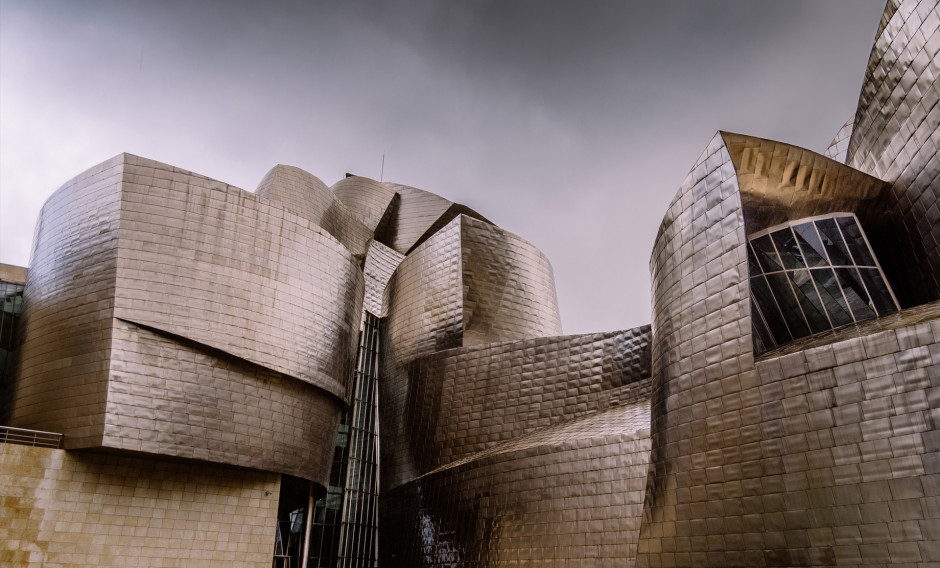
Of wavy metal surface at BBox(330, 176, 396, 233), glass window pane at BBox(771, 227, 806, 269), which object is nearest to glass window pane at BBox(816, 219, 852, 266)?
glass window pane at BBox(771, 227, 806, 269)

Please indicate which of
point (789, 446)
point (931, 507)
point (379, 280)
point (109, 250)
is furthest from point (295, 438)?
point (931, 507)

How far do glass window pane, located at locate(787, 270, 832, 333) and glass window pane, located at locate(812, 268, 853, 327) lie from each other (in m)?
0.10

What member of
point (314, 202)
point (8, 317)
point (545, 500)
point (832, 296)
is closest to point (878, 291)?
point (832, 296)

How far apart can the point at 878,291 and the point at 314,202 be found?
19.1 meters

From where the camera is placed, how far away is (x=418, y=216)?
95.8 ft

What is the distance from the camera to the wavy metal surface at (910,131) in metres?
11.5

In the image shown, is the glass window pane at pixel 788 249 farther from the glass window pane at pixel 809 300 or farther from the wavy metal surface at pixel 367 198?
the wavy metal surface at pixel 367 198

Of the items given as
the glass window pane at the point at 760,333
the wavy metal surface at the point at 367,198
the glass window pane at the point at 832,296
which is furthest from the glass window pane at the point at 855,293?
the wavy metal surface at the point at 367,198

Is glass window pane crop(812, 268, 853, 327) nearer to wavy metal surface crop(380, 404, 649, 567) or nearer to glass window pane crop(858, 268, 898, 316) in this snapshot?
glass window pane crop(858, 268, 898, 316)

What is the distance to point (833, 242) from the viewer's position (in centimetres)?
1188

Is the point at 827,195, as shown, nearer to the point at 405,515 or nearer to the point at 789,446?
the point at 789,446

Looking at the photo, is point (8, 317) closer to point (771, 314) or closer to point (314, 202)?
point (314, 202)

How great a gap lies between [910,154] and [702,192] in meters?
3.79

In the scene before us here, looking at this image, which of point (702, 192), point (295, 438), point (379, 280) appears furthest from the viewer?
point (379, 280)
